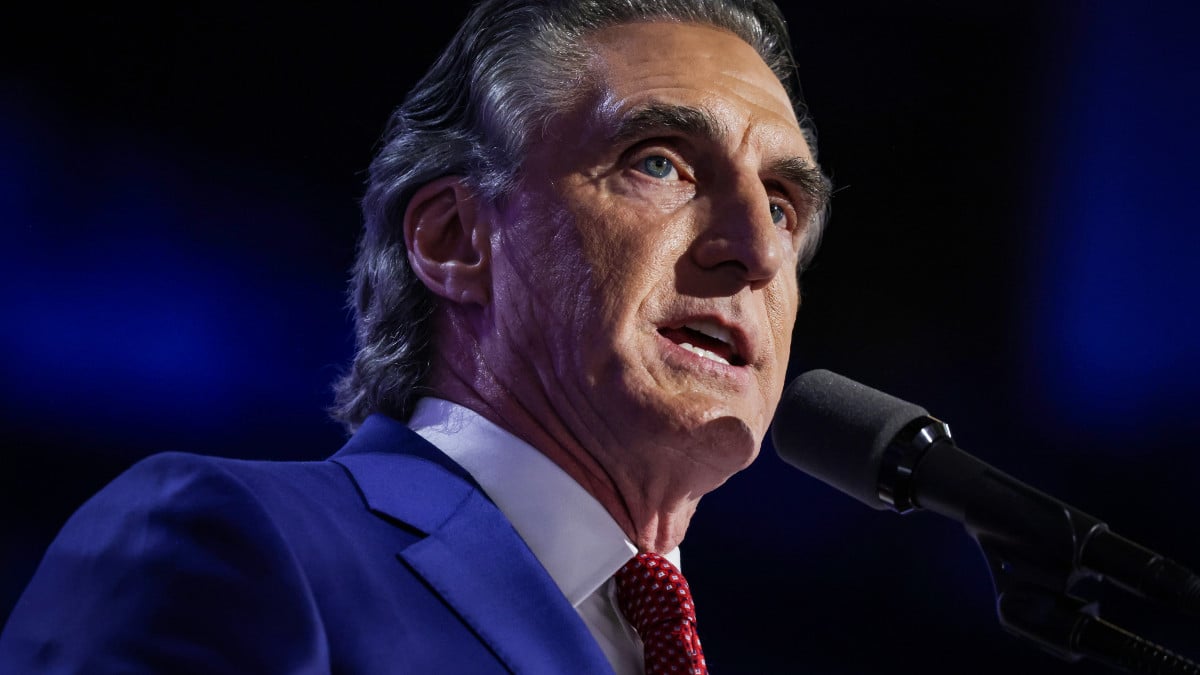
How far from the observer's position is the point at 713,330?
190 centimetres

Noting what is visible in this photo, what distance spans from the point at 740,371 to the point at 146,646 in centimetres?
94

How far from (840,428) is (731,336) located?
1.38 feet

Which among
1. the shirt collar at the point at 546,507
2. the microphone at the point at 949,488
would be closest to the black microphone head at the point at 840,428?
the microphone at the point at 949,488

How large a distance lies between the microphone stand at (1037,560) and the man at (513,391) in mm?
552

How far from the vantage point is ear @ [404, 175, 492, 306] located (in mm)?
2059

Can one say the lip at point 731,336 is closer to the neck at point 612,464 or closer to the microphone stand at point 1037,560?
the neck at point 612,464

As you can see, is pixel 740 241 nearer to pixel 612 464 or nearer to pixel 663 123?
pixel 663 123

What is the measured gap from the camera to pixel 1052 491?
2.98 metres

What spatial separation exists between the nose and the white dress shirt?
1.29ft

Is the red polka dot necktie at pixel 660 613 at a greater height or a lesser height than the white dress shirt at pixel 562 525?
lesser

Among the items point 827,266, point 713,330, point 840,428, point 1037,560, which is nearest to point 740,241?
point 713,330

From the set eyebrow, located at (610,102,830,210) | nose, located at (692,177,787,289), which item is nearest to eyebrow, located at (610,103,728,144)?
eyebrow, located at (610,102,830,210)

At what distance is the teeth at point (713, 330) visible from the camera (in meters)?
1.89

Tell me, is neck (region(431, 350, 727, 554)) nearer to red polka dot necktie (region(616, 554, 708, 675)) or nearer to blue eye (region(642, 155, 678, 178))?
red polka dot necktie (region(616, 554, 708, 675))
